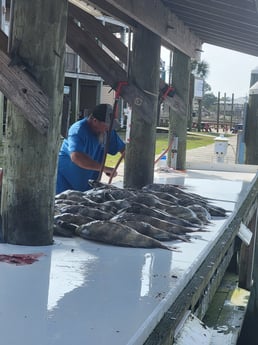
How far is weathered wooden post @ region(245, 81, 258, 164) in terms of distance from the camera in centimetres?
1064

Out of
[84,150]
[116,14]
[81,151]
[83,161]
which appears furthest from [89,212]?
[116,14]

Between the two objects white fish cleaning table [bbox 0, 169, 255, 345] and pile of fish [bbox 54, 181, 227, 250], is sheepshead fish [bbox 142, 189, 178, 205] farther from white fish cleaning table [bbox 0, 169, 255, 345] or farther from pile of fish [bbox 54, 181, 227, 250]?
white fish cleaning table [bbox 0, 169, 255, 345]

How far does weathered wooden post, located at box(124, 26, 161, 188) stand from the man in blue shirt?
0.28 m

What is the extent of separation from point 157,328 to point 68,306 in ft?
1.47

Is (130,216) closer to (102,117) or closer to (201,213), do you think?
(201,213)

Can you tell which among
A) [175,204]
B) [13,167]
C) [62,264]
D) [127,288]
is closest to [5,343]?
[127,288]

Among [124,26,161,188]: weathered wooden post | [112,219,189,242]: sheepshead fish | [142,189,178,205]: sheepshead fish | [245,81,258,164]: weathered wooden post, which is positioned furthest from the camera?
[245,81,258,164]: weathered wooden post

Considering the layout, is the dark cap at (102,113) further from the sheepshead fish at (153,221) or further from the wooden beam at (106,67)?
the sheepshead fish at (153,221)

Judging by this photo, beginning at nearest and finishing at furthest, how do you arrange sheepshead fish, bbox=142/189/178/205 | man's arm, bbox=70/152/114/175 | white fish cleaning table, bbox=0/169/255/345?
white fish cleaning table, bbox=0/169/255/345 < sheepshead fish, bbox=142/189/178/205 < man's arm, bbox=70/152/114/175

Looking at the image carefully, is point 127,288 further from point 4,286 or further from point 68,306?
point 4,286

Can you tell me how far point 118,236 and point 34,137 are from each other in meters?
0.91

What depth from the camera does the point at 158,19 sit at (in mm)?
6199

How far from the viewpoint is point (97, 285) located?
312 centimetres

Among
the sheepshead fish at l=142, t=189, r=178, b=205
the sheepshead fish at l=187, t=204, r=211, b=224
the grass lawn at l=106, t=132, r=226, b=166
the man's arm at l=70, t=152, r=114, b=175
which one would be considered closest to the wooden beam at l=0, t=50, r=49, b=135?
the sheepshead fish at l=187, t=204, r=211, b=224
